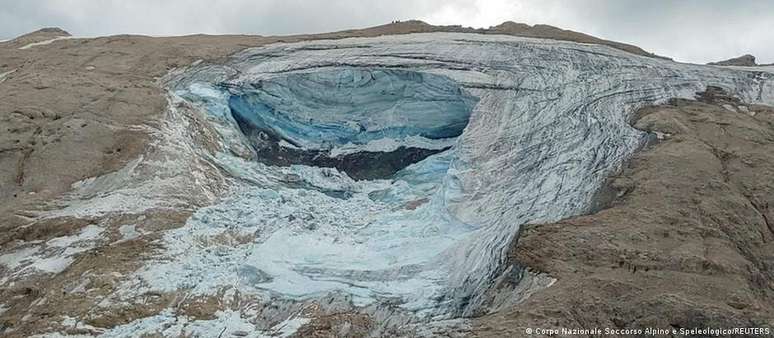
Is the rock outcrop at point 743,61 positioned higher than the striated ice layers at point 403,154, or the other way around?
the rock outcrop at point 743,61

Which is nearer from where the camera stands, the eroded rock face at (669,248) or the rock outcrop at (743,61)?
the eroded rock face at (669,248)

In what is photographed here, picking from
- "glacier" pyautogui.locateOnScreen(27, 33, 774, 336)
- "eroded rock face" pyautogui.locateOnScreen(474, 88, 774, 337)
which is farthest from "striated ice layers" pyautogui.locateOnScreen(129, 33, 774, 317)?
"eroded rock face" pyautogui.locateOnScreen(474, 88, 774, 337)

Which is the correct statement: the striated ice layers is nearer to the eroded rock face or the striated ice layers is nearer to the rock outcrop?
the eroded rock face

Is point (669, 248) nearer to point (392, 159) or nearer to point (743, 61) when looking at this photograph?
point (392, 159)

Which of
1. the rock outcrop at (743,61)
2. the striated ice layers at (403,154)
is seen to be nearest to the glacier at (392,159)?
the striated ice layers at (403,154)

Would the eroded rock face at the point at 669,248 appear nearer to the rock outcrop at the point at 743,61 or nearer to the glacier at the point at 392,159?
the glacier at the point at 392,159

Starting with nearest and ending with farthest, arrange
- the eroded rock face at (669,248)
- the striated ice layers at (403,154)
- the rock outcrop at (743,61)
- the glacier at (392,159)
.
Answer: the eroded rock face at (669,248), the glacier at (392,159), the striated ice layers at (403,154), the rock outcrop at (743,61)

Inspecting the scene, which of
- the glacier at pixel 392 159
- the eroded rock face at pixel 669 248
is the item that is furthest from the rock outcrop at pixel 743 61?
the eroded rock face at pixel 669 248

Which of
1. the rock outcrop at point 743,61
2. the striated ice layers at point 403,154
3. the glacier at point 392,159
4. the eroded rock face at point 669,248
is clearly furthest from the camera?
the rock outcrop at point 743,61
